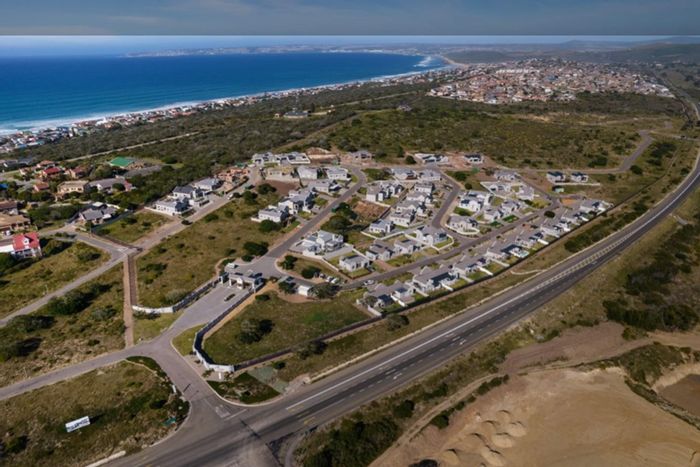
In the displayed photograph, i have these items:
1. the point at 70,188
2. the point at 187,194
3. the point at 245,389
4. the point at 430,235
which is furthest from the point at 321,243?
the point at 70,188

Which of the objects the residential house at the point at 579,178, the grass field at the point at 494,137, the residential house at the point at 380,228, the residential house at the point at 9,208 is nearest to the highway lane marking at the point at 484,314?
the residential house at the point at 579,178

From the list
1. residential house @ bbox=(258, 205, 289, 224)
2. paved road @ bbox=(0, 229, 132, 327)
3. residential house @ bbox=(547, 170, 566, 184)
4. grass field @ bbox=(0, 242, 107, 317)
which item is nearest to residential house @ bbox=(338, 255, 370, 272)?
residential house @ bbox=(258, 205, 289, 224)

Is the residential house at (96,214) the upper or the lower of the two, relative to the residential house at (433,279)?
upper

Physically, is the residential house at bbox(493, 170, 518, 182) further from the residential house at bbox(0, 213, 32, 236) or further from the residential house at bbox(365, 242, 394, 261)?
the residential house at bbox(0, 213, 32, 236)

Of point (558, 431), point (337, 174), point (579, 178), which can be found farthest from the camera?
point (579, 178)

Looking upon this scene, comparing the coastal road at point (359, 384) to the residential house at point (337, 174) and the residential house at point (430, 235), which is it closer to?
the residential house at point (430, 235)

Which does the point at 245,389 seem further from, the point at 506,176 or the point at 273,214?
the point at 506,176
